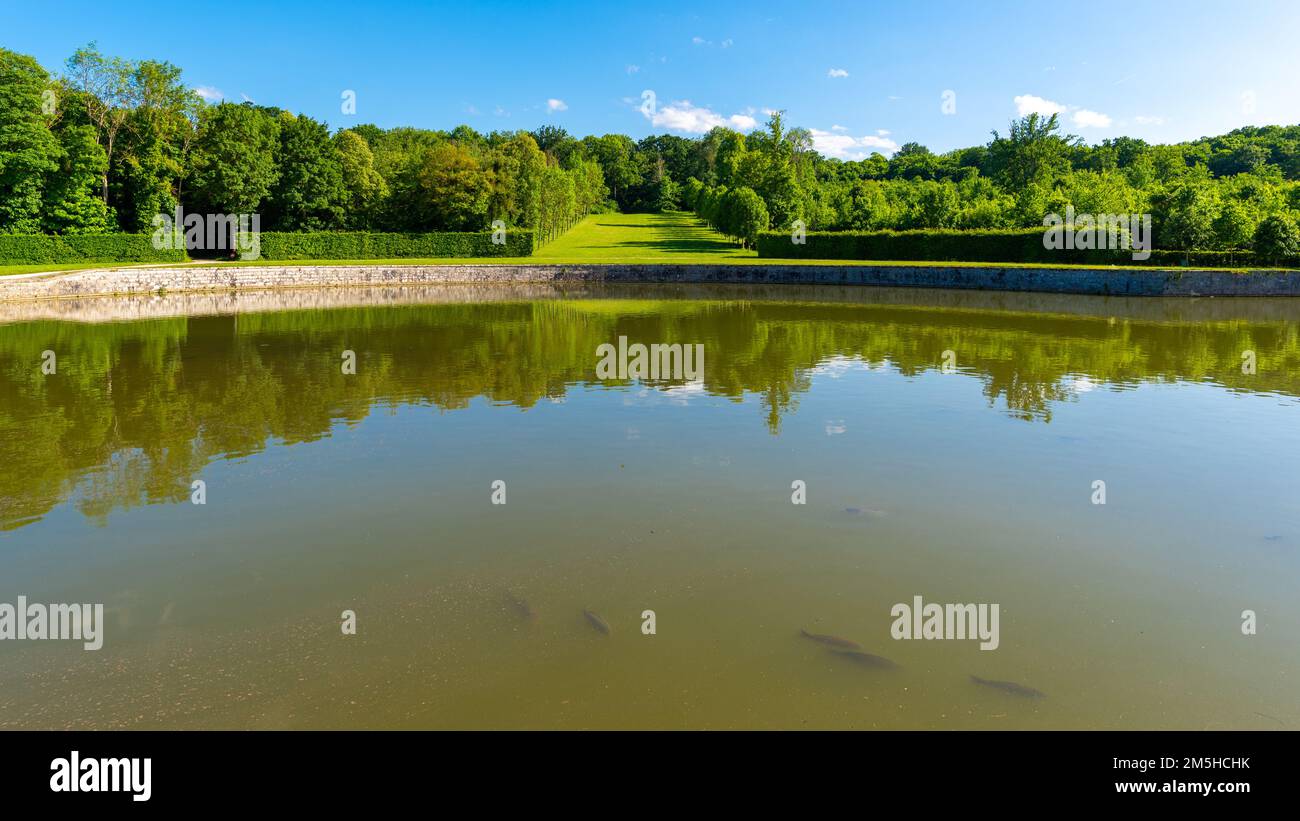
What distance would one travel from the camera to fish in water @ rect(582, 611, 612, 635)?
635 centimetres

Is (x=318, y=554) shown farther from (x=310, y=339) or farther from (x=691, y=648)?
(x=310, y=339)

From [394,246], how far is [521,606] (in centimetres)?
5203

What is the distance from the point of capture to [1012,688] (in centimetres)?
561

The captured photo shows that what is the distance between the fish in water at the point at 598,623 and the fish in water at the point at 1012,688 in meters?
2.71

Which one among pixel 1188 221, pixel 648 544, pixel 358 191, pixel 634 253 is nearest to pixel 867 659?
pixel 648 544

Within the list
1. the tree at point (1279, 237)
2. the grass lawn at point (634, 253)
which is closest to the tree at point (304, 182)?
the grass lawn at point (634, 253)

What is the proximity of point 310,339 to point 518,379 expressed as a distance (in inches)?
358

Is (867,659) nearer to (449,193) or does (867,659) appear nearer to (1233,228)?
(1233,228)

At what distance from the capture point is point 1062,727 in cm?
520

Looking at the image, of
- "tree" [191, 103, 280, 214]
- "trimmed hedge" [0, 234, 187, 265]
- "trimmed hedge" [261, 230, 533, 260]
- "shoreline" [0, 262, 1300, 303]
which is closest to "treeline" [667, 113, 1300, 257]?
"shoreline" [0, 262, 1300, 303]

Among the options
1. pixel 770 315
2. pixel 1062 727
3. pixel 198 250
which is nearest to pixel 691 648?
pixel 1062 727

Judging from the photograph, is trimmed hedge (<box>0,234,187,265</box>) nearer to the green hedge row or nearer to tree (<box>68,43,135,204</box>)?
tree (<box>68,43,135,204</box>)

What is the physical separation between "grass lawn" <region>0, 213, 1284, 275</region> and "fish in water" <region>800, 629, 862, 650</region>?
3809 centimetres
